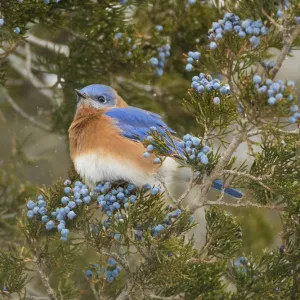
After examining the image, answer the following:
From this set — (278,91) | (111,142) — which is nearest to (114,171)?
(111,142)

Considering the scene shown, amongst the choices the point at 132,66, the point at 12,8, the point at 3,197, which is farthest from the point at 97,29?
the point at 3,197

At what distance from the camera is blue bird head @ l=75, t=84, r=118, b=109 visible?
9.96 ft

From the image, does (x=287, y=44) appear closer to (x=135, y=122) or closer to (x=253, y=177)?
(x=253, y=177)

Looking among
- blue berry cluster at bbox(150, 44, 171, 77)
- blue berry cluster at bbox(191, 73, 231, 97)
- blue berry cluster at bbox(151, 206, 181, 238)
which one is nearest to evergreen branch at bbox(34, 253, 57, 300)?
blue berry cluster at bbox(151, 206, 181, 238)

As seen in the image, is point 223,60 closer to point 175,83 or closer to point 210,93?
point 210,93

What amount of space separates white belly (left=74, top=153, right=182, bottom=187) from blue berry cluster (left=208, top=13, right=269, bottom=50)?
0.98 m

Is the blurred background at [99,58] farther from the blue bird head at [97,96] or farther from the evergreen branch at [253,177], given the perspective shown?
the evergreen branch at [253,177]

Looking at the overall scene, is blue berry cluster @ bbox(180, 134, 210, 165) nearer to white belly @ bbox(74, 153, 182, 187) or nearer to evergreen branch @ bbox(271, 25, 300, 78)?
evergreen branch @ bbox(271, 25, 300, 78)

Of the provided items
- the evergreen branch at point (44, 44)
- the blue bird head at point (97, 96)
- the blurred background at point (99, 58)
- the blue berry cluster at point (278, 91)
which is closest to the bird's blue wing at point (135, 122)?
the blue bird head at point (97, 96)

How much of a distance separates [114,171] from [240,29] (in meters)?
1.10

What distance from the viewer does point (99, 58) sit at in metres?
3.11

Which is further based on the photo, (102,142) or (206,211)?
(102,142)

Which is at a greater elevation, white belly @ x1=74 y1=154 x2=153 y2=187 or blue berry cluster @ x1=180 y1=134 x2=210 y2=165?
blue berry cluster @ x1=180 y1=134 x2=210 y2=165

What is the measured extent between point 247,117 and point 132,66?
Answer: 1.36m
